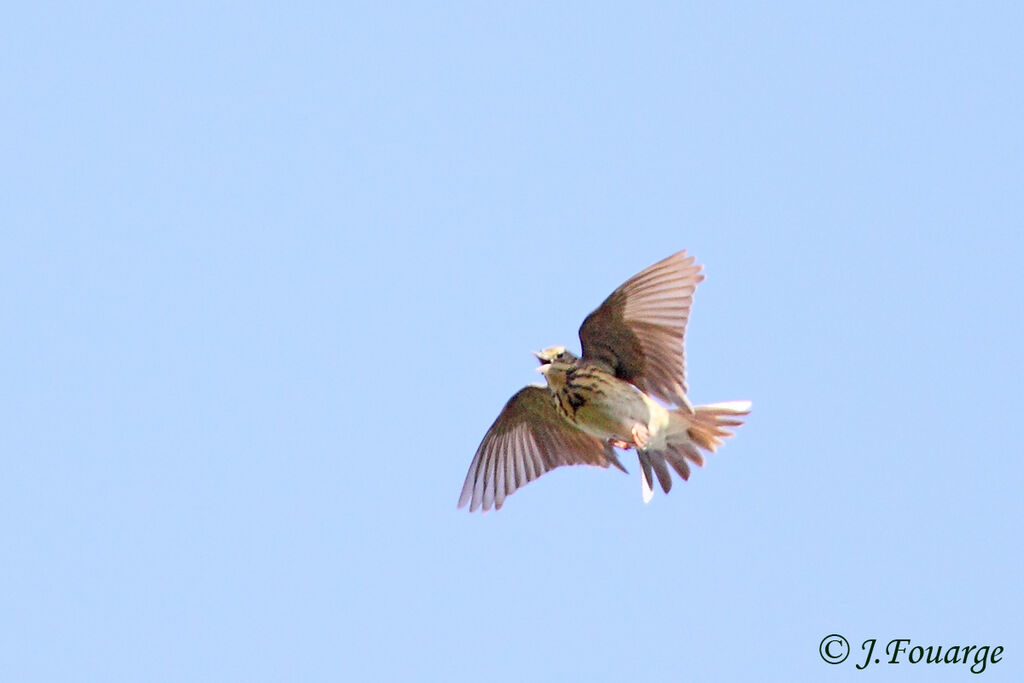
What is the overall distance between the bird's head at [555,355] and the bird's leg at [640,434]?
0.72 meters

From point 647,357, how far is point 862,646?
290cm

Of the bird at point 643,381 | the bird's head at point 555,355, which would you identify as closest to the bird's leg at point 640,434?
the bird at point 643,381

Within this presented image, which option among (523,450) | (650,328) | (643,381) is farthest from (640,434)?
(523,450)

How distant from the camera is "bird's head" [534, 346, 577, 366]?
37.7 feet

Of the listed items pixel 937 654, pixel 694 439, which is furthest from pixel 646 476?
pixel 937 654

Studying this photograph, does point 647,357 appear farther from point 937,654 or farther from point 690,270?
point 937,654

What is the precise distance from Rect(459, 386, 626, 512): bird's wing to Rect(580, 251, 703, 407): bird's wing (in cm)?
127

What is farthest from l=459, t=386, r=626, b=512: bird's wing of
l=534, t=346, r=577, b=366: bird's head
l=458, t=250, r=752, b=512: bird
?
l=534, t=346, r=577, b=366: bird's head

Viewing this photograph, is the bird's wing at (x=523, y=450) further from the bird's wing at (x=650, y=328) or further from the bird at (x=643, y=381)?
the bird's wing at (x=650, y=328)

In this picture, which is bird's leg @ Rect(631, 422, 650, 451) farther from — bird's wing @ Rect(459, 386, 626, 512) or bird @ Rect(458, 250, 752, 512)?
bird's wing @ Rect(459, 386, 626, 512)

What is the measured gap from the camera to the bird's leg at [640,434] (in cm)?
1120

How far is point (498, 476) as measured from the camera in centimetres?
1282

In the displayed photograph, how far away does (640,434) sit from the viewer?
1127 centimetres

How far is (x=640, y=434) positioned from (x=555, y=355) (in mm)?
904
